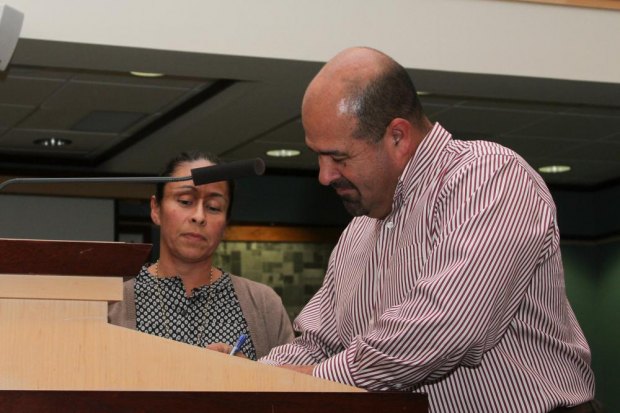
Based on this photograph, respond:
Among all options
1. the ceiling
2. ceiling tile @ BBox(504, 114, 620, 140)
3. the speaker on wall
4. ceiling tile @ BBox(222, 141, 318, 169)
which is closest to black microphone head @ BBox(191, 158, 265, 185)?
the speaker on wall

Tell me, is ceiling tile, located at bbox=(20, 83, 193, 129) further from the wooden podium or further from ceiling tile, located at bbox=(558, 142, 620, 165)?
the wooden podium

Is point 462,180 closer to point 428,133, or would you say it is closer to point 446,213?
point 446,213

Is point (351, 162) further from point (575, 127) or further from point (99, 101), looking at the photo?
point (575, 127)

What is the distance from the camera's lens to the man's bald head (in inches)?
81.7

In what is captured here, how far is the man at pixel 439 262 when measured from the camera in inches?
71.9

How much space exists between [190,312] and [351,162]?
128 centimetres

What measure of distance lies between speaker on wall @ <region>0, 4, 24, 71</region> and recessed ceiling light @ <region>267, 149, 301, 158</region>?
464cm

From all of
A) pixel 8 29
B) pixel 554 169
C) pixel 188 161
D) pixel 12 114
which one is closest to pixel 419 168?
pixel 188 161

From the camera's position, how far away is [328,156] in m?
2.09

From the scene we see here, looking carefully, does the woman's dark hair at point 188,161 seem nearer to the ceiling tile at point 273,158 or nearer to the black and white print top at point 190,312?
the black and white print top at point 190,312

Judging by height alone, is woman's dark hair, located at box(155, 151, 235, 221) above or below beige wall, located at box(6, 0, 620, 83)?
below

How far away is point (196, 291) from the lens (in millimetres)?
3281

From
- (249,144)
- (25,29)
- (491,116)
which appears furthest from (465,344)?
(249,144)

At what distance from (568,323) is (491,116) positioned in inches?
263
